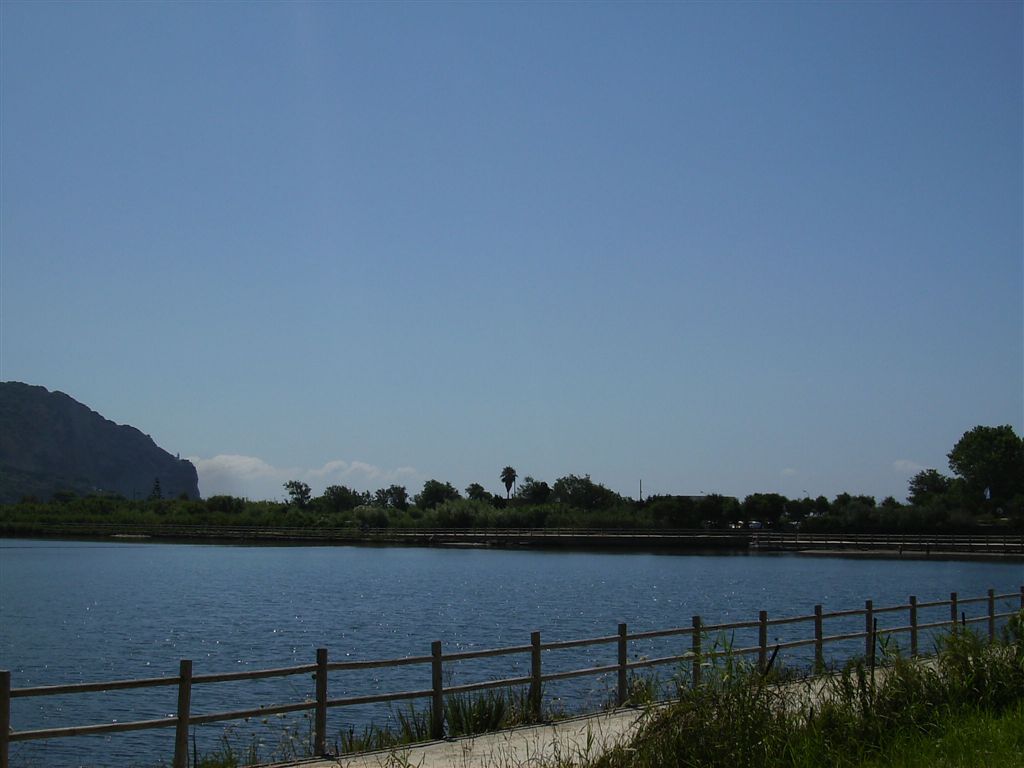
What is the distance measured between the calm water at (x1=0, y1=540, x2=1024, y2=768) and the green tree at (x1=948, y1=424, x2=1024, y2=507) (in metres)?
76.3

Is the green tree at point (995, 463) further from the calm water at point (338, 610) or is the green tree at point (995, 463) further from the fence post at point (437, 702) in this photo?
the fence post at point (437, 702)

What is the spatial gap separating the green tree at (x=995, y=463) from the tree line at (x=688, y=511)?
0.15 meters

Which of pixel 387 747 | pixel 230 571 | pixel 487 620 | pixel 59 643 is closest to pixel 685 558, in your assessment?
pixel 230 571

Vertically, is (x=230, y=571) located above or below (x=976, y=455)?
below

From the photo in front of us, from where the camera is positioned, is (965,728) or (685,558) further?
(685,558)

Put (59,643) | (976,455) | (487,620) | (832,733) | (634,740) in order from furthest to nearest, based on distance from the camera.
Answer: (976,455) < (487,620) < (59,643) < (832,733) < (634,740)

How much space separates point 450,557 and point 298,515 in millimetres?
46037

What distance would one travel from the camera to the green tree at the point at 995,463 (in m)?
163

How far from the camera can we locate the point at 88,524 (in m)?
146

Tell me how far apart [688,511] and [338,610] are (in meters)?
87.0

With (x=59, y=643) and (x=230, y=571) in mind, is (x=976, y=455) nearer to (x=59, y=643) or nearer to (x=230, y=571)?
(x=230, y=571)

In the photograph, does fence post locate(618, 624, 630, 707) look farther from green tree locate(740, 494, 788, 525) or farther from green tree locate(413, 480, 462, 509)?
green tree locate(413, 480, 462, 509)

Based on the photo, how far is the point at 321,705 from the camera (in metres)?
14.7

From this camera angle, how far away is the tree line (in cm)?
11962
